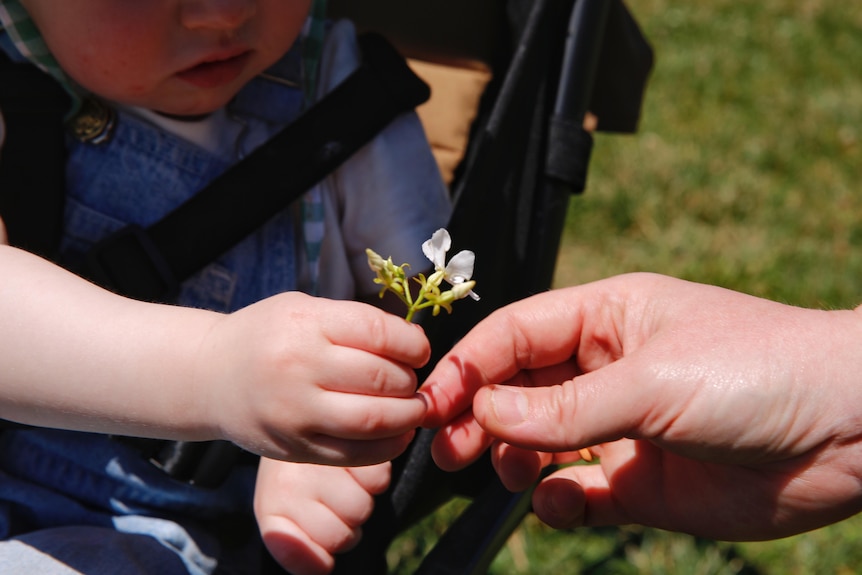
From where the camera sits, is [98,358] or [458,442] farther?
[458,442]

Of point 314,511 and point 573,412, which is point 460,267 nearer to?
point 573,412

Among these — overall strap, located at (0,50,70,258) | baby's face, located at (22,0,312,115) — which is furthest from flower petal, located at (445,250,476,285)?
overall strap, located at (0,50,70,258)

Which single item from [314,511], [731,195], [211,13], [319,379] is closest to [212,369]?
[319,379]

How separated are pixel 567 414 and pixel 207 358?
43 centimetres

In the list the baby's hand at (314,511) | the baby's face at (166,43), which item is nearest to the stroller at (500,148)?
the baby's hand at (314,511)

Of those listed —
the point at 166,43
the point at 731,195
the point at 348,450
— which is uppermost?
the point at 166,43

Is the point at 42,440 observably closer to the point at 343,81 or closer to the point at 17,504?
the point at 17,504

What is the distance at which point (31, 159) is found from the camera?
1577 millimetres

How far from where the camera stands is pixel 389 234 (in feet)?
5.83

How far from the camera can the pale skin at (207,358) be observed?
1107 millimetres

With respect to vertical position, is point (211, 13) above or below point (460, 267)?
above

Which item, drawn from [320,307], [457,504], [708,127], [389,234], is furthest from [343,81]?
[708,127]

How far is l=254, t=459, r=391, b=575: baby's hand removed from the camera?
148 centimetres

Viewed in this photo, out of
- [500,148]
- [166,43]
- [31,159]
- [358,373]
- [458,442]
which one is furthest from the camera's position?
[500,148]
